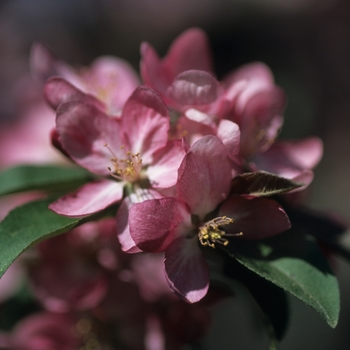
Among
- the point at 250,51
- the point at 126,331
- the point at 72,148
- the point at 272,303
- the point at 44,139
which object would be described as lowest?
the point at 250,51

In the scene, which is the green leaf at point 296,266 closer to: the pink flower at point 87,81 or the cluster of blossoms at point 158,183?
the cluster of blossoms at point 158,183

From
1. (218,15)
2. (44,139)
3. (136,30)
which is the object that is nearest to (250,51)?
(218,15)

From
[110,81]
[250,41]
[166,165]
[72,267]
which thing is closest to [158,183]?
[166,165]

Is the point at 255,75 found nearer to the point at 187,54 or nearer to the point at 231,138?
the point at 187,54

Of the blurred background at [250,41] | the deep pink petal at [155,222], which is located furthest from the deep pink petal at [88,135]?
the blurred background at [250,41]

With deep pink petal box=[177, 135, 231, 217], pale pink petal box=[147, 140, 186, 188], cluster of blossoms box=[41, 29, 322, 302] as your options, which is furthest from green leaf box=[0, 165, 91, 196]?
deep pink petal box=[177, 135, 231, 217]

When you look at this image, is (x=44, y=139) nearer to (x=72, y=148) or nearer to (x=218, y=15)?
(x=72, y=148)
